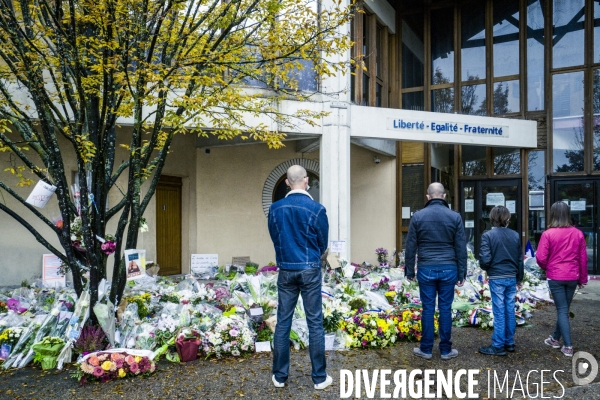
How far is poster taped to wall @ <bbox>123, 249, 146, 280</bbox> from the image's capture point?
16.0 feet

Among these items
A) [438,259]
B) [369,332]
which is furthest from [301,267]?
[369,332]

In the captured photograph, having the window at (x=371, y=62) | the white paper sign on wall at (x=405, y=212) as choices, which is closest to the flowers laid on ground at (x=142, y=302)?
the window at (x=371, y=62)

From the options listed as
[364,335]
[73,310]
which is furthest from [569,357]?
[73,310]

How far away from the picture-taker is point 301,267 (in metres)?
3.71

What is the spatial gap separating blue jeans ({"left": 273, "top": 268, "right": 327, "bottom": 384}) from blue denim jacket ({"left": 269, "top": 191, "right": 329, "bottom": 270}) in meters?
0.08

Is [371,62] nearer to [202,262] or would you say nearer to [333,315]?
[202,262]

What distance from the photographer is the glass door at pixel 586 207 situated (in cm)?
1055

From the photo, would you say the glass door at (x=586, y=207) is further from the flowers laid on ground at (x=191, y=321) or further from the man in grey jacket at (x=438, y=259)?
the man in grey jacket at (x=438, y=259)

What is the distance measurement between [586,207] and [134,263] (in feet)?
31.2

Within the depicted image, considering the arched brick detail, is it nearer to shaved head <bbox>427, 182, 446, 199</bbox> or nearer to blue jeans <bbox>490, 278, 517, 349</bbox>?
shaved head <bbox>427, 182, 446, 199</bbox>

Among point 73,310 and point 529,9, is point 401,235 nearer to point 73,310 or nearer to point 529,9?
point 529,9

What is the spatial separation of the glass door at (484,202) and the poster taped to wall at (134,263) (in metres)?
8.40

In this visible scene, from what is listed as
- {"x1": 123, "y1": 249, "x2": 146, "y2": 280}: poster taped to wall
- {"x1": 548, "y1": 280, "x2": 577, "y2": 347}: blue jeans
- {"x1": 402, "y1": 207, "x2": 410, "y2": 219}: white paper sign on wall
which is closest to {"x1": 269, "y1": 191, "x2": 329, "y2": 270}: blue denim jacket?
{"x1": 123, "y1": 249, "x2": 146, "y2": 280}: poster taped to wall

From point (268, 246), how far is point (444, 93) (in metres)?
5.46
